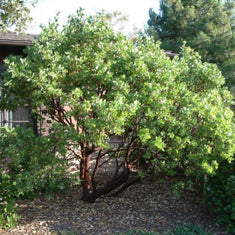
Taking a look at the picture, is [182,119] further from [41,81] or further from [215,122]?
[41,81]

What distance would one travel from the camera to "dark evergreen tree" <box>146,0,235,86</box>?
14.4 m

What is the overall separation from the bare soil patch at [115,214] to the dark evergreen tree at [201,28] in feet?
26.4

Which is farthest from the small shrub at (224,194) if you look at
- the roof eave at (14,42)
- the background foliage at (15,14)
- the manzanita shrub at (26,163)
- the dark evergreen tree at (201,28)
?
the dark evergreen tree at (201,28)

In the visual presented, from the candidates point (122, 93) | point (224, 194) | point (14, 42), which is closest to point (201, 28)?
point (14, 42)

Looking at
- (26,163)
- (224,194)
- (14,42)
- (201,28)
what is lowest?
(224,194)

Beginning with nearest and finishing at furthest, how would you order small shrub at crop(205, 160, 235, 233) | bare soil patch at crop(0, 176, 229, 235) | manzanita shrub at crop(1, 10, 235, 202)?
manzanita shrub at crop(1, 10, 235, 202) < small shrub at crop(205, 160, 235, 233) < bare soil patch at crop(0, 176, 229, 235)

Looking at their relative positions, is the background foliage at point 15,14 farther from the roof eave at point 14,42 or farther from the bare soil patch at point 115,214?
the bare soil patch at point 115,214

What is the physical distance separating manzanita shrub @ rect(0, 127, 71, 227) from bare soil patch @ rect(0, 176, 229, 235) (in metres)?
0.55

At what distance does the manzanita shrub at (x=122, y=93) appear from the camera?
4.80 m

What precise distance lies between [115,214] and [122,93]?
2274 millimetres

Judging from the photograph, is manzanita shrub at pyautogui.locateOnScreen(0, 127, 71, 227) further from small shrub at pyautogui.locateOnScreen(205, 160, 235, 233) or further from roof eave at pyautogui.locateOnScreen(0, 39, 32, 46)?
roof eave at pyautogui.locateOnScreen(0, 39, 32, 46)

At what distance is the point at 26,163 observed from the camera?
5.08 m

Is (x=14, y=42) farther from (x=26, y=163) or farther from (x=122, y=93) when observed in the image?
(x=122, y=93)

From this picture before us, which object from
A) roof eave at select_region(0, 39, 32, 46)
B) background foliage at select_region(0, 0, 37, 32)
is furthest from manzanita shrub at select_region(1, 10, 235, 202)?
roof eave at select_region(0, 39, 32, 46)
